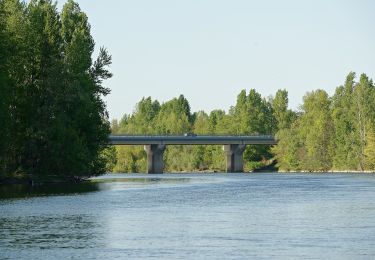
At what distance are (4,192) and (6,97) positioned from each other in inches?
496

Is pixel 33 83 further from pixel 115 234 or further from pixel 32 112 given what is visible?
pixel 115 234

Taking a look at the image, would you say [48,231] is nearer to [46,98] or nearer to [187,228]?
[187,228]

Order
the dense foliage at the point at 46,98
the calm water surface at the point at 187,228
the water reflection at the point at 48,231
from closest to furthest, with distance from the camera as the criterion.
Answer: the calm water surface at the point at 187,228 → the water reflection at the point at 48,231 → the dense foliage at the point at 46,98

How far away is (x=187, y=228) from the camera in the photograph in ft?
162

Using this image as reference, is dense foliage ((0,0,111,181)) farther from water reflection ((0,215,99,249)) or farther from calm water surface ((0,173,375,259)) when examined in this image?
water reflection ((0,215,99,249))

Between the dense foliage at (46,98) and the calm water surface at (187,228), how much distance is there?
2819cm

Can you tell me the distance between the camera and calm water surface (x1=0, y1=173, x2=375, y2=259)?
39.2 m

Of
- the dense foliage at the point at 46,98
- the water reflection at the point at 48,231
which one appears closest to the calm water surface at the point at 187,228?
the water reflection at the point at 48,231

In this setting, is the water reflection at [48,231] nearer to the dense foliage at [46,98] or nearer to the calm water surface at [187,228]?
the calm water surface at [187,228]

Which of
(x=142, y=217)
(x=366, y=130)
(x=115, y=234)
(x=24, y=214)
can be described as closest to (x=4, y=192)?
(x=24, y=214)

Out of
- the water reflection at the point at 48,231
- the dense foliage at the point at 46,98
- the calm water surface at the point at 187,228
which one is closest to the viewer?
the calm water surface at the point at 187,228

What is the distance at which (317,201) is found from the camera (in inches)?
2899

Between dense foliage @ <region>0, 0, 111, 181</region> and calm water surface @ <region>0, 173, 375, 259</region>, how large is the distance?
2819cm

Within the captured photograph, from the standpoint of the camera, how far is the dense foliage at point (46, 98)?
345 ft
